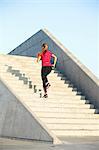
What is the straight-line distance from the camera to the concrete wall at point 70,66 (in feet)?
37.2

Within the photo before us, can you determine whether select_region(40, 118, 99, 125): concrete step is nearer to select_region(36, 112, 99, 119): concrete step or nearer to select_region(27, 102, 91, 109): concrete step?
select_region(36, 112, 99, 119): concrete step

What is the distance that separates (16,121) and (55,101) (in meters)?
2.17

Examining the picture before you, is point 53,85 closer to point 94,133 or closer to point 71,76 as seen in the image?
point 71,76

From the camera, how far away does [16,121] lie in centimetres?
871

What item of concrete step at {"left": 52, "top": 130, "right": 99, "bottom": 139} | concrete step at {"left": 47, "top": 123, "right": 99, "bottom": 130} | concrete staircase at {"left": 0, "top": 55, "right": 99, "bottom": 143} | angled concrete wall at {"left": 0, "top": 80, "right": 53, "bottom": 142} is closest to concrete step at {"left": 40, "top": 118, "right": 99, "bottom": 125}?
concrete staircase at {"left": 0, "top": 55, "right": 99, "bottom": 143}

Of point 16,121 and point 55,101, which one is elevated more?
point 55,101

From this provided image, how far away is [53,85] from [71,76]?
888 millimetres

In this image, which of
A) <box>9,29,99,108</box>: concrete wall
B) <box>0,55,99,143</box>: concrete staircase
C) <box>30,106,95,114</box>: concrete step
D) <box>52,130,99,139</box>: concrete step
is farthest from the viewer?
<box>9,29,99,108</box>: concrete wall

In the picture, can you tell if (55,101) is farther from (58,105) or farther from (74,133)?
(74,133)

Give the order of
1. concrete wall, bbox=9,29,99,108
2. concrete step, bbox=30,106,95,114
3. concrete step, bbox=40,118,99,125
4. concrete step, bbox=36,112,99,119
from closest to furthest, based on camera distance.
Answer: concrete step, bbox=40,118,99,125
concrete step, bbox=36,112,99,119
concrete step, bbox=30,106,95,114
concrete wall, bbox=9,29,99,108

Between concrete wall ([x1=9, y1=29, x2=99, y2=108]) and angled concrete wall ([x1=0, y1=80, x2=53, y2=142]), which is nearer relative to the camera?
angled concrete wall ([x1=0, y1=80, x2=53, y2=142])

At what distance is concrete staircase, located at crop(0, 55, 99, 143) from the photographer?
9.07 meters

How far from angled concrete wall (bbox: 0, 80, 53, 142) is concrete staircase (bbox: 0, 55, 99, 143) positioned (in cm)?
24

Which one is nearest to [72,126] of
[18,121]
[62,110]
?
[62,110]
